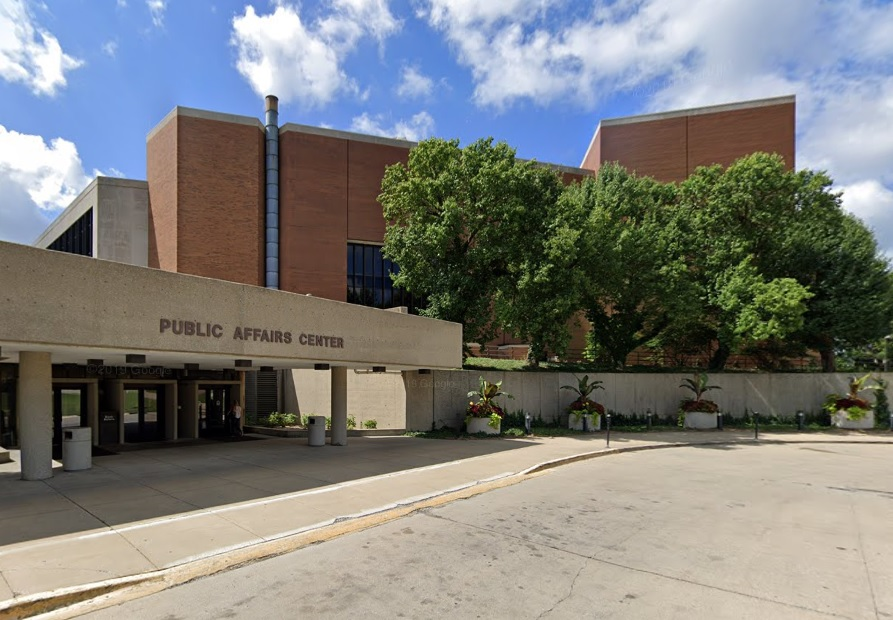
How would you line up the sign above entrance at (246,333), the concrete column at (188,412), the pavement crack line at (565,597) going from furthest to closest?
the concrete column at (188,412)
the sign above entrance at (246,333)
the pavement crack line at (565,597)

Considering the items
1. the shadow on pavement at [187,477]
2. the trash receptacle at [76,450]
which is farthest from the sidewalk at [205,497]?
the trash receptacle at [76,450]

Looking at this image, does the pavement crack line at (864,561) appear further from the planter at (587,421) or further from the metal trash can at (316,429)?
the metal trash can at (316,429)

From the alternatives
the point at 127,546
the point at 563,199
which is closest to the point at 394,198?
the point at 563,199

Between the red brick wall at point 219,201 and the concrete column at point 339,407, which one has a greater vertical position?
the red brick wall at point 219,201

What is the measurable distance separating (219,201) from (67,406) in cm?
1817

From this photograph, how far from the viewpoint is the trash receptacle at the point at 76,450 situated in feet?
41.4

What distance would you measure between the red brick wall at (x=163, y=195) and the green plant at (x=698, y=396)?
28938 millimetres

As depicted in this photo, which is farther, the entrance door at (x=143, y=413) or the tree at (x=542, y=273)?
the tree at (x=542, y=273)

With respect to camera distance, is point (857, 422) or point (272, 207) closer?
point (857, 422)

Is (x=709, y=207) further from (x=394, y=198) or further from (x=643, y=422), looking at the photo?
(x=394, y=198)

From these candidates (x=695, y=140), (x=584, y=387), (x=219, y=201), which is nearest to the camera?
(x=584, y=387)

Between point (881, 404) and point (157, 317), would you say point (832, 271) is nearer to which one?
point (881, 404)

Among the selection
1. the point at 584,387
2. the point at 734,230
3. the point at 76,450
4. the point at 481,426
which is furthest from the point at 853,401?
the point at 76,450

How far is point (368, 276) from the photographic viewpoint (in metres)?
37.2
